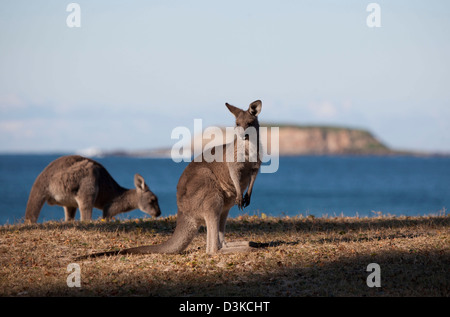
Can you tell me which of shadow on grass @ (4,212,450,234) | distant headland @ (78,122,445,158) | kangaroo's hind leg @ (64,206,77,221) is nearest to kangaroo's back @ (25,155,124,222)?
kangaroo's hind leg @ (64,206,77,221)

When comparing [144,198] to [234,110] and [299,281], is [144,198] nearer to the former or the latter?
[234,110]

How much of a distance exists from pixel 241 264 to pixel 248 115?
184cm

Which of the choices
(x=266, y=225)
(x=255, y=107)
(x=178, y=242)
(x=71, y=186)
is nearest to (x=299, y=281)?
(x=178, y=242)

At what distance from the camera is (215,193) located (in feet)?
23.2

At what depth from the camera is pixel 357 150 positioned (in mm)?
150875

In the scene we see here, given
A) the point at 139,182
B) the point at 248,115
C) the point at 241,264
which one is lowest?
the point at 241,264

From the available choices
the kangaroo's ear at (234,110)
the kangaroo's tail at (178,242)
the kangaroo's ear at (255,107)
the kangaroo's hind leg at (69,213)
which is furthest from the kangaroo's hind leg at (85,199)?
the kangaroo's ear at (255,107)

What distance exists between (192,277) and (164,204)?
39.5 meters

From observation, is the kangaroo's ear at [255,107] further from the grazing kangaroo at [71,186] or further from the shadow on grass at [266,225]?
the grazing kangaroo at [71,186]

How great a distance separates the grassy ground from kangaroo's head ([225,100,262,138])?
1.58m

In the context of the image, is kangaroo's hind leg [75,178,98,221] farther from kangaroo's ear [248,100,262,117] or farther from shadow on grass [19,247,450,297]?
kangaroo's ear [248,100,262,117]
